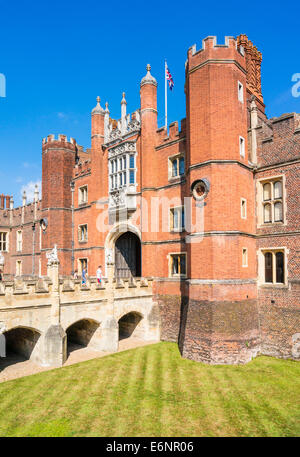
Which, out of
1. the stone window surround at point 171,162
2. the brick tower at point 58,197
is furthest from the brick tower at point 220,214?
Answer: the brick tower at point 58,197

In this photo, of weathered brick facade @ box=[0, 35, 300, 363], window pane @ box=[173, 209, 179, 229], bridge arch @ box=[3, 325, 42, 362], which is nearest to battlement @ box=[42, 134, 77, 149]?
weathered brick facade @ box=[0, 35, 300, 363]

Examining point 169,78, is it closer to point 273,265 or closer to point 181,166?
point 181,166

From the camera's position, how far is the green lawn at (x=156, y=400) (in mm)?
9734

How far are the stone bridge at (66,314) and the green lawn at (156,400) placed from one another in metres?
1.97

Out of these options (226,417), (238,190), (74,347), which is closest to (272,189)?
(238,190)

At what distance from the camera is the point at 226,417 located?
10.3 m

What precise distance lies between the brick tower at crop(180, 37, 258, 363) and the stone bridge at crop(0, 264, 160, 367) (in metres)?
4.10

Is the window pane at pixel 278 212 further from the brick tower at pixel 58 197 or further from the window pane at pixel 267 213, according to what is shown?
the brick tower at pixel 58 197

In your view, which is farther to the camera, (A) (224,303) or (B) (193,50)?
(B) (193,50)

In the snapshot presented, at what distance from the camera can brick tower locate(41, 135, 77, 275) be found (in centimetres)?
2731

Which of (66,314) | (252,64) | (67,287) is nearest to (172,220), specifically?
(67,287)

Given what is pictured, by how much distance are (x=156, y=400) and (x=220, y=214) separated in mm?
8727
